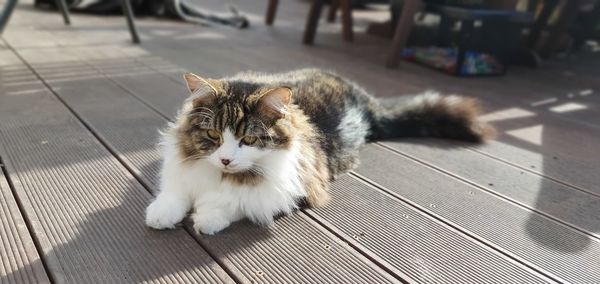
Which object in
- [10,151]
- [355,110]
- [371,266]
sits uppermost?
[355,110]

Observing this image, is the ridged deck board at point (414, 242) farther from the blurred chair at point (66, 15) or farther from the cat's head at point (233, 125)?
the blurred chair at point (66, 15)

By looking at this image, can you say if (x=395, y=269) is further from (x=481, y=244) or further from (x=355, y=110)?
(x=355, y=110)

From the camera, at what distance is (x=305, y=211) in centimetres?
140

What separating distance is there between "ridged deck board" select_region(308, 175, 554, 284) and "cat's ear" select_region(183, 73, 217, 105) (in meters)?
0.47

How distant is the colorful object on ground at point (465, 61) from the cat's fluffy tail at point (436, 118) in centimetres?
136

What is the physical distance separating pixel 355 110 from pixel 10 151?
50.2 inches

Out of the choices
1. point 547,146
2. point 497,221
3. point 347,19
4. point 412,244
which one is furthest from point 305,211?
point 347,19

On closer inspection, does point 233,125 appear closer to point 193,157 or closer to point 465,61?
point 193,157

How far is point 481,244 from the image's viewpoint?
1.29 metres

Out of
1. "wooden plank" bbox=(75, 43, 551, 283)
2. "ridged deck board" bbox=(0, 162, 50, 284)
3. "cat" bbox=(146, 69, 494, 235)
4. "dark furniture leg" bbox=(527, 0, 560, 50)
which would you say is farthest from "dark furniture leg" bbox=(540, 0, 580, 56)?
"ridged deck board" bbox=(0, 162, 50, 284)

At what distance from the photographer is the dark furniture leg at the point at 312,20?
3.94 meters

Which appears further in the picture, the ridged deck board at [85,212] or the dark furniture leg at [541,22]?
the dark furniture leg at [541,22]

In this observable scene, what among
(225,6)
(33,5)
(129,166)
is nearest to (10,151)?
(129,166)

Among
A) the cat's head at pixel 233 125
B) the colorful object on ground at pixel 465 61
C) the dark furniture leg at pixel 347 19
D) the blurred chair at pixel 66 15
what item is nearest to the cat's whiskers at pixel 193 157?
the cat's head at pixel 233 125
